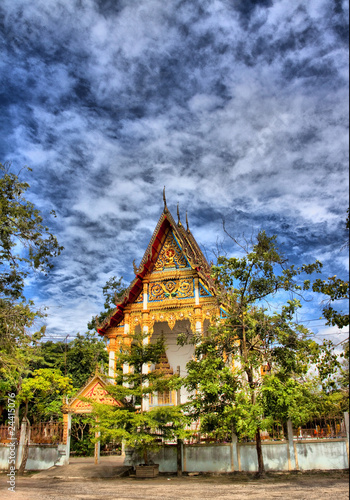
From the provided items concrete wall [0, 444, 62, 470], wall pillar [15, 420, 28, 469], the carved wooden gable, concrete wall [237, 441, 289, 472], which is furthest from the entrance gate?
concrete wall [237, 441, 289, 472]

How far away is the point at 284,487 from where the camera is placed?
30.9 ft

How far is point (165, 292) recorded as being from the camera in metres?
16.7

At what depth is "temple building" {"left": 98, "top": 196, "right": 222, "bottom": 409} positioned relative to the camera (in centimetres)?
1603

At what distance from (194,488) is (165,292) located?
795 centimetres

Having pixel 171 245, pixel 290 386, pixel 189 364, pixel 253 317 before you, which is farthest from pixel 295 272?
pixel 171 245

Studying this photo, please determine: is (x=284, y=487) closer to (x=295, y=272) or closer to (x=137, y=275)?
(x=295, y=272)

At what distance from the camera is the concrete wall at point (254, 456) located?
11.9 meters

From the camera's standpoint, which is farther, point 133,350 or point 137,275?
point 137,275

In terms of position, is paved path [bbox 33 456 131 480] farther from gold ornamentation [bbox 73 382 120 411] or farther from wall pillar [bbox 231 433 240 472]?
wall pillar [bbox 231 433 240 472]

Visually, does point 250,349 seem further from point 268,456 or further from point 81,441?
point 81,441

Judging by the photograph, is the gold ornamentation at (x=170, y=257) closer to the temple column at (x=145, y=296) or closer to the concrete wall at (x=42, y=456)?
the temple column at (x=145, y=296)

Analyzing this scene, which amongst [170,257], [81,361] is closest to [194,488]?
[170,257]

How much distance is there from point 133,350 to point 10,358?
387cm

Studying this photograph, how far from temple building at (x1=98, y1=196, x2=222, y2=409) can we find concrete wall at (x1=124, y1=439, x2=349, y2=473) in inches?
123
